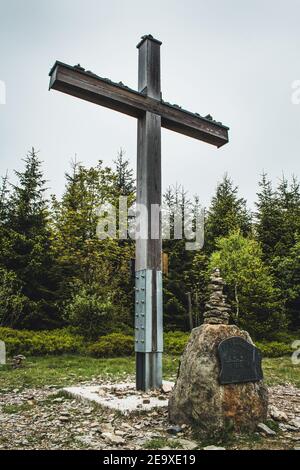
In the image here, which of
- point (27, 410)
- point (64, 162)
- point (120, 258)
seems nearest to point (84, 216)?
point (120, 258)

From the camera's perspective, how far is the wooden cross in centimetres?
674

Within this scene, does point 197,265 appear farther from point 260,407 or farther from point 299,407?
point 260,407

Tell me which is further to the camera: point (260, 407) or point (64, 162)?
point (64, 162)

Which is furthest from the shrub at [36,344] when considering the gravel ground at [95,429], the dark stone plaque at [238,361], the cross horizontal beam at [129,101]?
the dark stone plaque at [238,361]

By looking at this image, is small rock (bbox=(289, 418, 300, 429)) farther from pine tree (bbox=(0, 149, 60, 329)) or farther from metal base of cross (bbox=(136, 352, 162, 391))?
pine tree (bbox=(0, 149, 60, 329))

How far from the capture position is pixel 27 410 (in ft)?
20.2

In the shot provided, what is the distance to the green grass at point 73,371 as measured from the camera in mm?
8805

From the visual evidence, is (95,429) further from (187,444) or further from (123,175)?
(123,175)

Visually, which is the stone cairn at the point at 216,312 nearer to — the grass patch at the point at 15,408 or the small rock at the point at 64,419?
the small rock at the point at 64,419

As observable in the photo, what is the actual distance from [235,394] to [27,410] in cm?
324

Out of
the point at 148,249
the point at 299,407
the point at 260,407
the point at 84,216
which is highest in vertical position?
the point at 84,216

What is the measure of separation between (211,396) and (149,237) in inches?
119

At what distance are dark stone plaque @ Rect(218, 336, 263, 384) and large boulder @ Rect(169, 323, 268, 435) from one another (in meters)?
0.07

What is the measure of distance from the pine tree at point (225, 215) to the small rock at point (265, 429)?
20.1m
